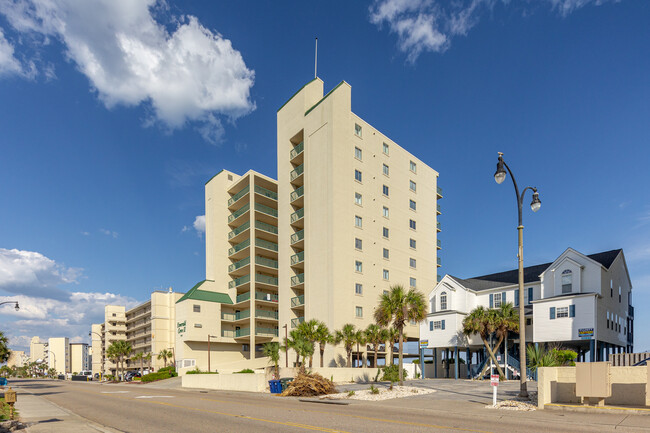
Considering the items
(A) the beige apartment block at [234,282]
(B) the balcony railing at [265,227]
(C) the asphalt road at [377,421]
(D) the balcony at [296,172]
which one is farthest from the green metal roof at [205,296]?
(C) the asphalt road at [377,421]

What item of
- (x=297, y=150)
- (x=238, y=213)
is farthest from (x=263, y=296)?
(x=297, y=150)

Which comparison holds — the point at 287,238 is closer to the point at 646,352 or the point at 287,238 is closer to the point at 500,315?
the point at 500,315

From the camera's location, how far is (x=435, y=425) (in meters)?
14.1

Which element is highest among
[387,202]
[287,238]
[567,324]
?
[387,202]

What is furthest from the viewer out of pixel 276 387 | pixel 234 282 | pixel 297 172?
pixel 234 282

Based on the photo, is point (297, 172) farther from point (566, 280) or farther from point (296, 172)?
point (566, 280)

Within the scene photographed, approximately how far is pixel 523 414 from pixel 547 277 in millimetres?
30105

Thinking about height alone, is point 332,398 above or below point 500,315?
below

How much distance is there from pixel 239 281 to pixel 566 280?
4562 cm

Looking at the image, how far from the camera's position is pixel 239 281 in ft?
226

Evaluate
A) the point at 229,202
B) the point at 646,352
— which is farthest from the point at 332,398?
the point at 229,202

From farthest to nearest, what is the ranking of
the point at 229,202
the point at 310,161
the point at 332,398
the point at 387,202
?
the point at 229,202, the point at 387,202, the point at 310,161, the point at 332,398

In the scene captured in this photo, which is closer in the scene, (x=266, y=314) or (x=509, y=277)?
(x=509, y=277)

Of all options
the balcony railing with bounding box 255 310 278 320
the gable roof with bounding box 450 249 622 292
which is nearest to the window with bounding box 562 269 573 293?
the gable roof with bounding box 450 249 622 292
